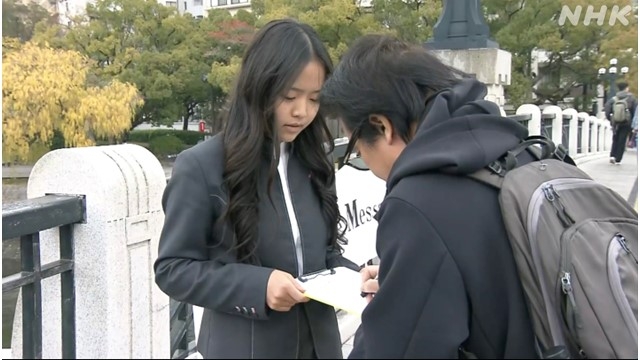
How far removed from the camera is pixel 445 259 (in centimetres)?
111

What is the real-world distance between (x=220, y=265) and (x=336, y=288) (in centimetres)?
29

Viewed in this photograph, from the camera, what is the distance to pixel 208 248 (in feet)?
5.16

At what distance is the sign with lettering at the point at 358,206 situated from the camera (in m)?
3.67

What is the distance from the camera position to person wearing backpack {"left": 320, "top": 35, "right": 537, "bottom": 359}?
1104 mm

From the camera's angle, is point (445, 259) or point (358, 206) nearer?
point (445, 259)

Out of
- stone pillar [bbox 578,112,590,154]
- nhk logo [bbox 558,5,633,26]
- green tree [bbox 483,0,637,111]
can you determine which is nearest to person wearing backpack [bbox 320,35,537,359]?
stone pillar [bbox 578,112,590,154]

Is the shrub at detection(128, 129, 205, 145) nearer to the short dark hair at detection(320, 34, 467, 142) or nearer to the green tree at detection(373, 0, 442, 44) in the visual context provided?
the green tree at detection(373, 0, 442, 44)

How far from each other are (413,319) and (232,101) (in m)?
0.84

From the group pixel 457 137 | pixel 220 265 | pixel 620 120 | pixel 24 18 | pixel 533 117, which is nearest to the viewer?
pixel 457 137

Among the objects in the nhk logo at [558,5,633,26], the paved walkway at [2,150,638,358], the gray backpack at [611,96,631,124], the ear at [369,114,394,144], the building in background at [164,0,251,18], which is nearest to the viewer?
the ear at [369,114,394,144]

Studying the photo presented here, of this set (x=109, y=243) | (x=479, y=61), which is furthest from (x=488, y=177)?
(x=479, y=61)

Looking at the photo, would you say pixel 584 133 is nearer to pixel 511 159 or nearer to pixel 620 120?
pixel 620 120

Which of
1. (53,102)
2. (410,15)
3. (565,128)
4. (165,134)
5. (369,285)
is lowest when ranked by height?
(165,134)

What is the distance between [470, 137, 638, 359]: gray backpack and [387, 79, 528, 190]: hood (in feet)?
0.15
